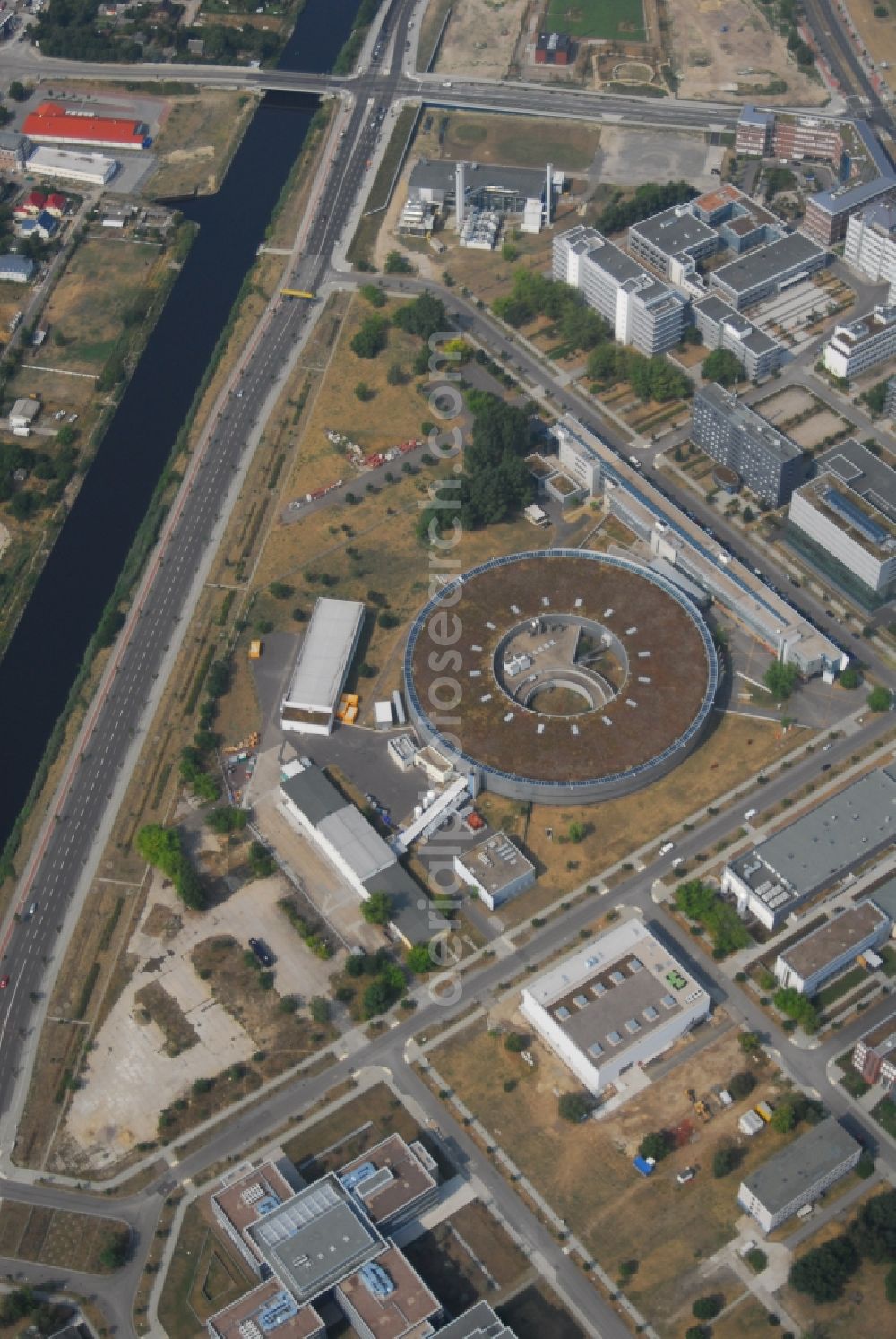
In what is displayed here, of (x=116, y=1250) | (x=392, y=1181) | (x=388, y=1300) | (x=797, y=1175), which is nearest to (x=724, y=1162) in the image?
(x=797, y=1175)

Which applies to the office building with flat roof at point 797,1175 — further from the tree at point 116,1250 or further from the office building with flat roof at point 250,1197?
the tree at point 116,1250

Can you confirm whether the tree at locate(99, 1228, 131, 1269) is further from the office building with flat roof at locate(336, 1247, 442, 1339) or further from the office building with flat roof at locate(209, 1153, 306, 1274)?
the office building with flat roof at locate(336, 1247, 442, 1339)

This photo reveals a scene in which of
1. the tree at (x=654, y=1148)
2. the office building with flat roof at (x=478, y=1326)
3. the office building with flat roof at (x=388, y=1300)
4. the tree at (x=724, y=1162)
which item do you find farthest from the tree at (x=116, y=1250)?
the tree at (x=724, y=1162)

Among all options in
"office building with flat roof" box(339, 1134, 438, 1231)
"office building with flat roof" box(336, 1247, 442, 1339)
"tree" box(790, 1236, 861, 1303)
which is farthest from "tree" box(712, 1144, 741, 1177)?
"office building with flat roof" box(336, 1247, 442, 1339)

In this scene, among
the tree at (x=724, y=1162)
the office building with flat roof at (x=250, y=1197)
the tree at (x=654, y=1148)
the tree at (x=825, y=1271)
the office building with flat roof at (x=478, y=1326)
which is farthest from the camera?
the tree at (x=654, y=1148)

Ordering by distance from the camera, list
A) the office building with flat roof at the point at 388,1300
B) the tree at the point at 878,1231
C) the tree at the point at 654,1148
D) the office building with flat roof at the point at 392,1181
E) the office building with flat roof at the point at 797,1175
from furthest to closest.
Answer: the tree at the point at 654,1148 → the office building with flat roof at the point at 392,1181 → the office building with flat roof at the point at 797,1175 → the tree at the point at 878,1231 → the office building with flat roof at the point at 388,1300

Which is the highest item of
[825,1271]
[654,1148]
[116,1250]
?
[654,1148]

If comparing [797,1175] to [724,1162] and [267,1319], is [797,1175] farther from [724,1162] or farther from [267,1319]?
[267,1319]
